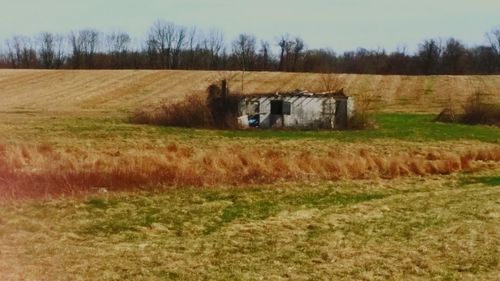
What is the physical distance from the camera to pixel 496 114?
46.6 m

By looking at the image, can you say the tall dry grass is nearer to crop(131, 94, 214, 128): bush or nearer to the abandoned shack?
crop(131, 94, 214, 128): bush

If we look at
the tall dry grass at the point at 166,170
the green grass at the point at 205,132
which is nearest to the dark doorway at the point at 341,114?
the green grass at the point at 205,132

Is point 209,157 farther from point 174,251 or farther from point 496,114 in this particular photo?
point 496,114

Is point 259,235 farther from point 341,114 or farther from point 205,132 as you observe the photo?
point 341,114

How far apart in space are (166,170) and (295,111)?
26.7 m

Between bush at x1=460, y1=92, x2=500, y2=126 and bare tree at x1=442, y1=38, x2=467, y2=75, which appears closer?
bush at x1=460, y1=92, x2=500, y2=126

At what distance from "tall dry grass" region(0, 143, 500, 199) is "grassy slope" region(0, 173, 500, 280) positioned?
1.09 metres

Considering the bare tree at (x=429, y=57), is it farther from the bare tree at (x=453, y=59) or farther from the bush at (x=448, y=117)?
the bush at (x=448, y=117)

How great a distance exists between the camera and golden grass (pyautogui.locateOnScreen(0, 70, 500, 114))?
57.8m

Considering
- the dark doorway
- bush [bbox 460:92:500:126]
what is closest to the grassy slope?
the dark doorway

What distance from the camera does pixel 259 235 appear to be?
1095 cm

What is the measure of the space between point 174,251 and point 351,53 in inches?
4588

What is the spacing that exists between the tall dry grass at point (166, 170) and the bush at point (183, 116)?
19899mm

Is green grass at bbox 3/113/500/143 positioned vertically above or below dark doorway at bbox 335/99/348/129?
below
